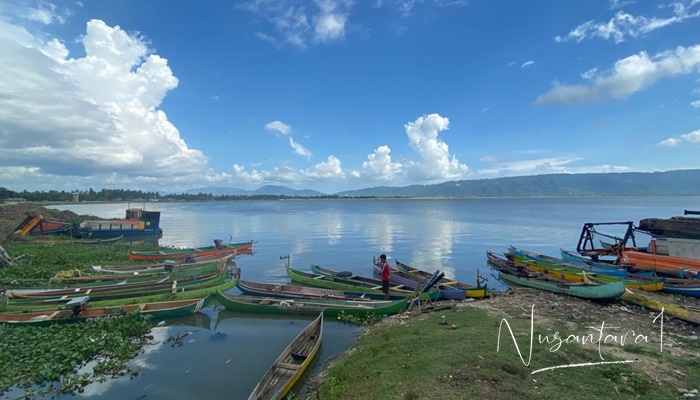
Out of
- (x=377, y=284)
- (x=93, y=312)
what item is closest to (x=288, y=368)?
(x=93, y=312)

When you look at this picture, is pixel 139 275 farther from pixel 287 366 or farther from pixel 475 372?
pixel 475 372

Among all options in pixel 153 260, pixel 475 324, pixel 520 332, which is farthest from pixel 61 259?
→ pixel 520 332

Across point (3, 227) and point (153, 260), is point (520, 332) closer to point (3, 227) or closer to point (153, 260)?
point (153, 260)

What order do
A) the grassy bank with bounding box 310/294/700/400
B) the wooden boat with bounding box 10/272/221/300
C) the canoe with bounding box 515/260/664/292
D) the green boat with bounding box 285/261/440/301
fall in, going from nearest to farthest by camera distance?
1. the grassy bank with bounding box 310/294/700/400
2. the wooden boat with bounding box 10/272/221/300
3. the green boat with bounding box 285/261/440/301
4. the canoe with bounding box 515/260/664/292

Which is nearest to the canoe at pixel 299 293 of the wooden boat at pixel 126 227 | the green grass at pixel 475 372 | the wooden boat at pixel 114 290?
the wooden boat at pixel 114 290

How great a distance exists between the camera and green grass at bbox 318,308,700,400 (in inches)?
330


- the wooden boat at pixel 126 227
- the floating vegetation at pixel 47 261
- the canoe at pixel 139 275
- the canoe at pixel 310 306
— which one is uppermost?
the wooden boat at pixel 126 227

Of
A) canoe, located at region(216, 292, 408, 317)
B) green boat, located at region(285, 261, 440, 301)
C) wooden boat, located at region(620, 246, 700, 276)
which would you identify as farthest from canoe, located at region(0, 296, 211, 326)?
wooden boat, located at region(620, 246, 700, 276)

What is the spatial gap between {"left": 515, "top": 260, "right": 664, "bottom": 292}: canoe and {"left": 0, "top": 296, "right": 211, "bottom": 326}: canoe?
21.4m

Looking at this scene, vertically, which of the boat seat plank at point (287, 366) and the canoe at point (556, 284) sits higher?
the canoe at point (556, 284)

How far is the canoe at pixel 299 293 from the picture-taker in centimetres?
1847

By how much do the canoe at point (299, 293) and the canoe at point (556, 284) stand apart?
353 inches

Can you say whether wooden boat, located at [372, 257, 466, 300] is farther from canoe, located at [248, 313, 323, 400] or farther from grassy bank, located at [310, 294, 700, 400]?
canoe, located at [248, 313, 323, 400]

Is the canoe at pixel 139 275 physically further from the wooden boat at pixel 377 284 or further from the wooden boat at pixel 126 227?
the wooden boat at pixel 126 227
